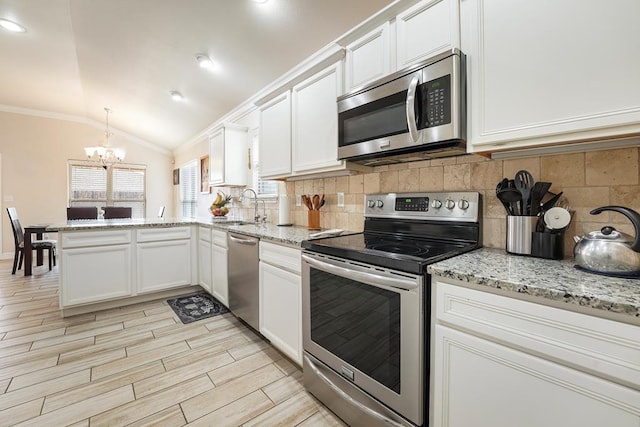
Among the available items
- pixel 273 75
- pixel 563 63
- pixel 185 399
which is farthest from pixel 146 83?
pixel 563 63

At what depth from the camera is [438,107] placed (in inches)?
52.5

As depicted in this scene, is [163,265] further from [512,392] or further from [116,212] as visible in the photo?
[512,392]

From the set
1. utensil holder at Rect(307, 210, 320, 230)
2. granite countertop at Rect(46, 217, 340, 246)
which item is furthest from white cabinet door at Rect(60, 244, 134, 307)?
utensil holder at Rect(307, 210, 320, 230)

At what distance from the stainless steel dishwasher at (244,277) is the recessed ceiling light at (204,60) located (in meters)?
1.92

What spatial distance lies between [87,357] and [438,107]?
9.50 ft

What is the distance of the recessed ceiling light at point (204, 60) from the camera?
2.95 meters

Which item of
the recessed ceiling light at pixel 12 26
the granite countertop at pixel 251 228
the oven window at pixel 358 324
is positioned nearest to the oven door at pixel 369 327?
the oven window at pixel 358 324

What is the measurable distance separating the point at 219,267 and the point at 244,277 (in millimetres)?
649

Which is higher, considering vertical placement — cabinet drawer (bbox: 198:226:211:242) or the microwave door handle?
the microwave door handle

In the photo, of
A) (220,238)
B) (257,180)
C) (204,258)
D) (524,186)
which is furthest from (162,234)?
(524,186)

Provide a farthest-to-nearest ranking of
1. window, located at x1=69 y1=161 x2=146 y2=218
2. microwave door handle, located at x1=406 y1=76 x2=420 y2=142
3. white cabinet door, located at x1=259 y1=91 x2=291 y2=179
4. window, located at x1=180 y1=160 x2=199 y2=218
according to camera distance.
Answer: window, located at x1=69 y1=161 x2=146 y2=218 < window, located at x1=180 y1=160 x2=199 y2=218 < white cabinet door, located at x1=259 y1=91 x2=291 y2=179 < microwave door handle, located at x1=406 y1=76 x2=420 y2=142

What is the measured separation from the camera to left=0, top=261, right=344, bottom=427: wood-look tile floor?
1.50m

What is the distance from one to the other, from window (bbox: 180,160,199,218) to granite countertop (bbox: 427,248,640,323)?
5.80 meters

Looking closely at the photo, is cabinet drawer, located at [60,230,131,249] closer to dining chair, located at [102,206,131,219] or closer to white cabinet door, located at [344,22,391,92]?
white cabinet door, located at [344,22,391,92]
